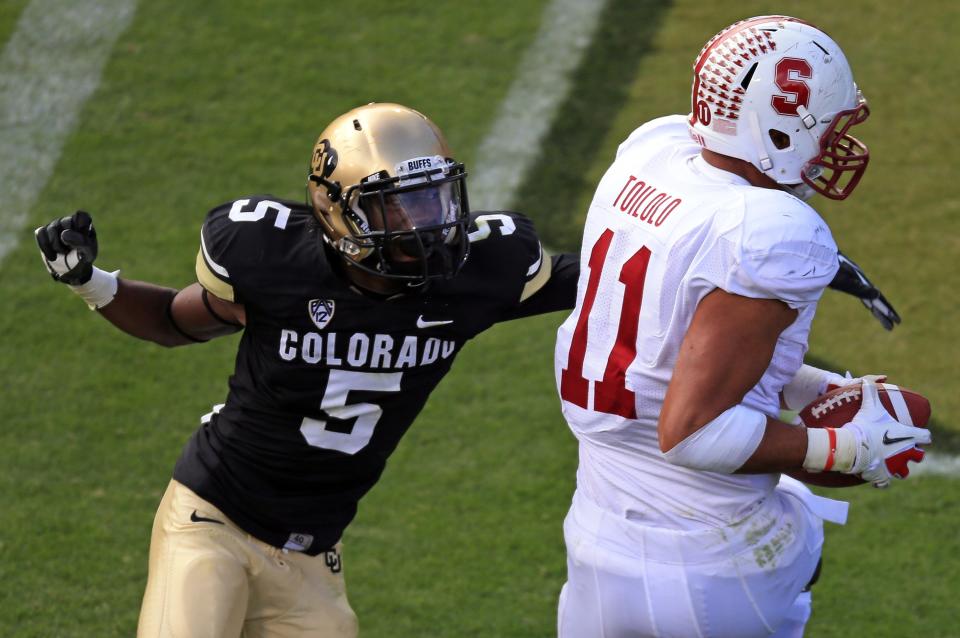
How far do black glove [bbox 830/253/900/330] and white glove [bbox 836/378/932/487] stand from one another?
2.23ft

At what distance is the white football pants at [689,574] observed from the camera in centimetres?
294

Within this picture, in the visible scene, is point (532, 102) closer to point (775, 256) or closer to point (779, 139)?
point (779, 139)

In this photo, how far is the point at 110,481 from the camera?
15.8 ft

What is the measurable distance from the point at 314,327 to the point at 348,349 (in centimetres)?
10

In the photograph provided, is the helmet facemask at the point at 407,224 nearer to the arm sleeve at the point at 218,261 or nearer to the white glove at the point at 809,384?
the arm sleeve at the point at 218,261

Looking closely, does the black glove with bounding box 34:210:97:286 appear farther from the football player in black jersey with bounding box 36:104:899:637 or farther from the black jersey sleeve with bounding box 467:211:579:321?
the black jersey sleeve with bounding box 467:211:579:321

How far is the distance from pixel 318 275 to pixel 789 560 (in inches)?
50.0

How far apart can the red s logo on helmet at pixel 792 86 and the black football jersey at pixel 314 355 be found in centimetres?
86

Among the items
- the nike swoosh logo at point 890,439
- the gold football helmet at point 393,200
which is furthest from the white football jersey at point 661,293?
the gold football helmet at point 393,200

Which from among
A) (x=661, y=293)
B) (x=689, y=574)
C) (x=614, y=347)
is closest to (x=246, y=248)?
(x=614, y=347)

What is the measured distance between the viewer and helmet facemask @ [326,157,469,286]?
10.5 ft

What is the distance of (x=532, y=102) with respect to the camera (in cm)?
682

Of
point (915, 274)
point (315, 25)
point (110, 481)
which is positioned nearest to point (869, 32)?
point (915, 274)

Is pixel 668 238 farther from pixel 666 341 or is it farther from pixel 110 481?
pixel 110 481
